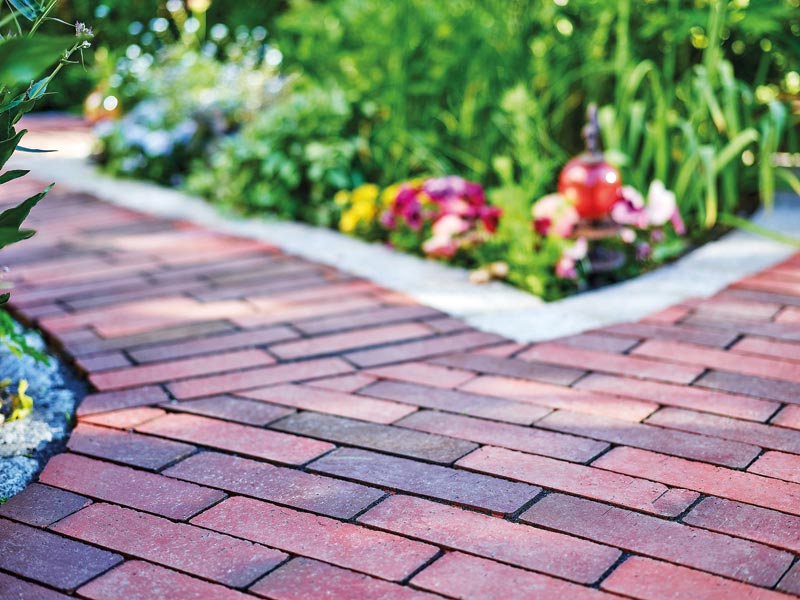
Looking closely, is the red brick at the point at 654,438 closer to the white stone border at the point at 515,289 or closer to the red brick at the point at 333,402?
the red brick at the point at 333,402

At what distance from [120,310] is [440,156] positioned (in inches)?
58.5

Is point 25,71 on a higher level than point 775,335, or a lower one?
higher

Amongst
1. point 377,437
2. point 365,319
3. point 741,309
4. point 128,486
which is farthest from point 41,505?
point 741,309

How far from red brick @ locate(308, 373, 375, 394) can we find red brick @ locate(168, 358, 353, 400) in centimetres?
3

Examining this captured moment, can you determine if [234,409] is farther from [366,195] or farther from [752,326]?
[366,195]

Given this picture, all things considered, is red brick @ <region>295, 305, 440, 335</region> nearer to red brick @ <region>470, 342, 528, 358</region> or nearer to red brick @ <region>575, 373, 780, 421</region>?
red brick @ <region>470, 342, 528, 358</region>

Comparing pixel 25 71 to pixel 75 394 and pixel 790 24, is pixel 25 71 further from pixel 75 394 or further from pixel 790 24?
pixel 790 24

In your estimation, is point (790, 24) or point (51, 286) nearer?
point (51, 286)

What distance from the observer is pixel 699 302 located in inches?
95.4

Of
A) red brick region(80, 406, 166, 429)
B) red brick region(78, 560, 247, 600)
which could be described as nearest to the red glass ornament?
red brick region(80, 406, 166, 429)

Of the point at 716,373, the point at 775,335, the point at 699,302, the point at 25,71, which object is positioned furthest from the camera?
the point at 699,302

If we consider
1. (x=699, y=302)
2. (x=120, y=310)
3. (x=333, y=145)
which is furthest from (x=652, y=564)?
(x=333, y=145)

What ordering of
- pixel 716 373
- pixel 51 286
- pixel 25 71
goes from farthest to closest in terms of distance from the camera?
pixel 51 286 < pixel 716 373 < pixel 25 71

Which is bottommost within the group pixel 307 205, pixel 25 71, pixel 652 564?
pixel 652 564
